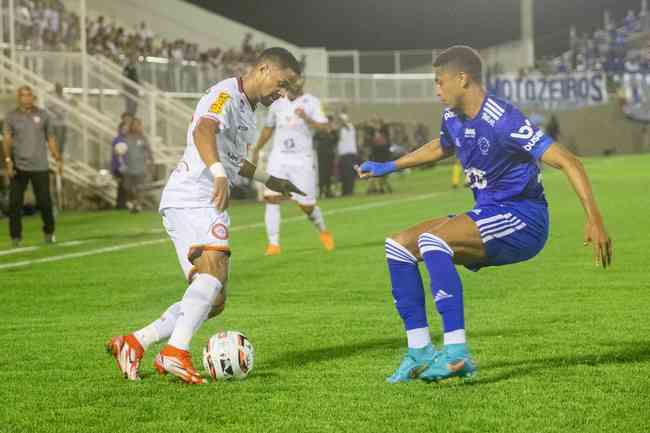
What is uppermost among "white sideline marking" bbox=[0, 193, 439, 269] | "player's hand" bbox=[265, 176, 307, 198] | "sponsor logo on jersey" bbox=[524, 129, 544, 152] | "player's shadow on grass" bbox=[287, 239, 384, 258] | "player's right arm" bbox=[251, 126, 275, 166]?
"player's right arm" bbox=[251, 126, 275, 166]

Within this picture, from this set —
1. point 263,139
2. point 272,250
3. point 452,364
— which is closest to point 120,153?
point 263,139

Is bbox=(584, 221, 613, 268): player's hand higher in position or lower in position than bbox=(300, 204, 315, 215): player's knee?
higher

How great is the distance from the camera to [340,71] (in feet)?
178

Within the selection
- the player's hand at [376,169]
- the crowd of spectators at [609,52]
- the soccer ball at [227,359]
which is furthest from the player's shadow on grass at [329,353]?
the crowd of spectators at [609,52]

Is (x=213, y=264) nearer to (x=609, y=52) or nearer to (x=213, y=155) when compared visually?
(x=213, y=155)

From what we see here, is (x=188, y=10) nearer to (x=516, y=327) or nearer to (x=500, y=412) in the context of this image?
(x=516, y=327)

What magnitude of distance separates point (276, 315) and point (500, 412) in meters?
4.60

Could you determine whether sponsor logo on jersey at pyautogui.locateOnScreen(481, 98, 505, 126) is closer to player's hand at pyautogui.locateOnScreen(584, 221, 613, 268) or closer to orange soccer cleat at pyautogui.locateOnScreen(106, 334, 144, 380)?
player's hand at pyautogui.locateOnScreen(584, 221, 613, 268)

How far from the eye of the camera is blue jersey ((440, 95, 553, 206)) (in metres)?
7.14

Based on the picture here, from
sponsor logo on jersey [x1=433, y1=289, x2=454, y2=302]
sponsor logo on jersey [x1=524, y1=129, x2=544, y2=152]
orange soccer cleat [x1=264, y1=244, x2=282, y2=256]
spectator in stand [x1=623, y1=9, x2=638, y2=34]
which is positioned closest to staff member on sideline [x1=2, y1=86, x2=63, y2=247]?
orange soccer cleat [x1=264, y1=244, x2=282, y2=256]

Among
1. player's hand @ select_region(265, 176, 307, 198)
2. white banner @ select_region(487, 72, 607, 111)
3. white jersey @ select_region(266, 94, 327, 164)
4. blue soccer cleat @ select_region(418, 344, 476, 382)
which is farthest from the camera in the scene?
white banner @ select_region(487, 72, 607, 111)

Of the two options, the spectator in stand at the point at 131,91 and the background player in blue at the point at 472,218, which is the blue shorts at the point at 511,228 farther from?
the spectator in stand at the point at 131,91

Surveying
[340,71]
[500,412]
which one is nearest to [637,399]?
[500,412]

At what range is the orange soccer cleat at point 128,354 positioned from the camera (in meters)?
7.61
